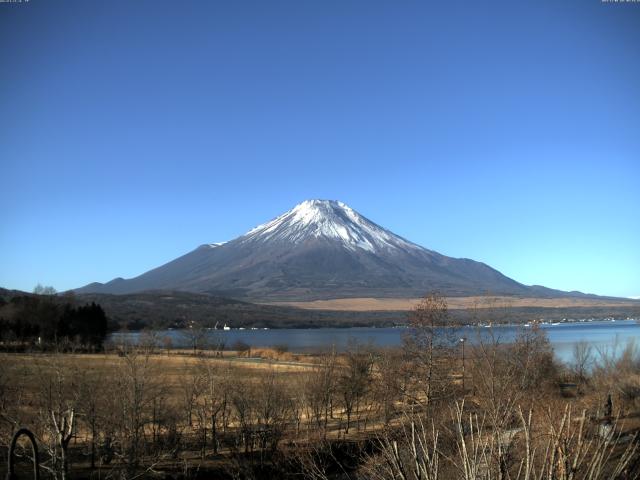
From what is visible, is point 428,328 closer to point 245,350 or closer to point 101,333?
point 245,350

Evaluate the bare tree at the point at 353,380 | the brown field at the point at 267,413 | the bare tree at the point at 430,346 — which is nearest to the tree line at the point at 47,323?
→ the brown field at the point at 267,413

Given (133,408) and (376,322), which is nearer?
(133,408)

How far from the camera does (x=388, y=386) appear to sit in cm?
2431

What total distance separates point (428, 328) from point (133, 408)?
1061 cm

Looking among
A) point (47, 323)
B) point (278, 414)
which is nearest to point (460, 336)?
point (278, 414)

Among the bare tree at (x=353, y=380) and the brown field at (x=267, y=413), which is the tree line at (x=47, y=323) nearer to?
the brown field at (x=267, y=413)

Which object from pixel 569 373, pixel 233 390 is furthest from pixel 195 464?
pixel 569 373

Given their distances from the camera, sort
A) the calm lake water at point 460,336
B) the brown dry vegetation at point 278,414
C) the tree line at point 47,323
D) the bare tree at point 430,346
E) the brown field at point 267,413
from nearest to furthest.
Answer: the brown dry vegetation at point 278,414 → the brown field at point 267,413 → the bare tree at point 430,346 → the calm lake water at point 460,336 → the tree line at point 47,323

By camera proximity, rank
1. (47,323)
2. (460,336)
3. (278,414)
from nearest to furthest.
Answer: (278,414) → (460,336) → (47,323)

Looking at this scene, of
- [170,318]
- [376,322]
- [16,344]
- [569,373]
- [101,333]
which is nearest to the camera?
[569,373]

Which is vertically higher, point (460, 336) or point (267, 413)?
point (460, 336)

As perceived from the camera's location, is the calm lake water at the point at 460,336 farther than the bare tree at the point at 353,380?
Yes

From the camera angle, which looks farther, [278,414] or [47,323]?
[47,323]

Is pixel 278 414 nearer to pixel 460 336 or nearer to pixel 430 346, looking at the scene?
pixel 430 346
